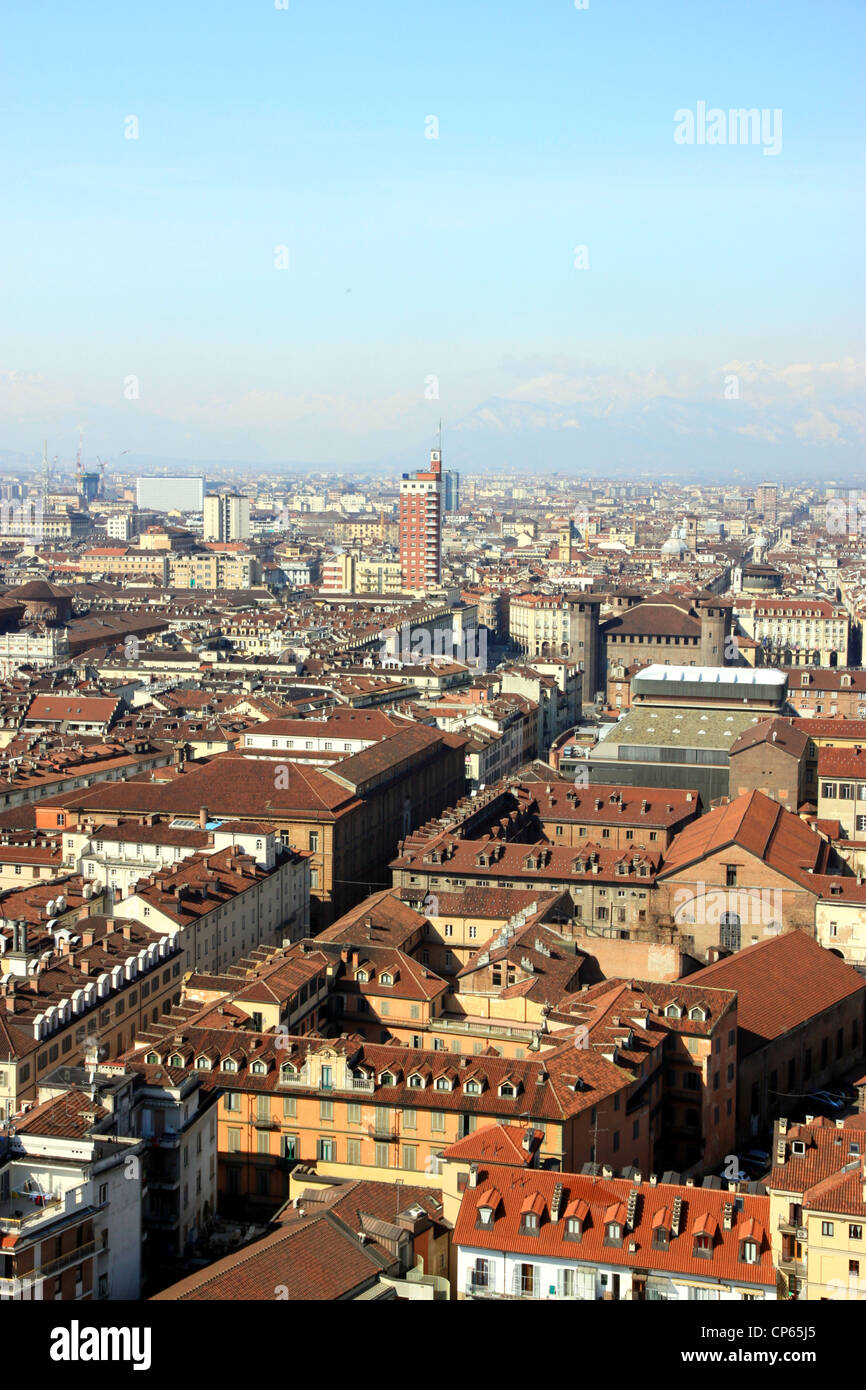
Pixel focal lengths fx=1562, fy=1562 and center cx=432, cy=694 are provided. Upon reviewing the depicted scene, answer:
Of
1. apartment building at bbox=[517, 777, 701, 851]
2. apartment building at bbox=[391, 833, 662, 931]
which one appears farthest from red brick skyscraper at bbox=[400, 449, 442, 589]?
apartment building at bbox=[391, 833, 662, 931]

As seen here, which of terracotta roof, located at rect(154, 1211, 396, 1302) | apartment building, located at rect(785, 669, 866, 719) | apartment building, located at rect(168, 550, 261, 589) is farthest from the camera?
apartment building, located at rect(168, 550, 261, 589)

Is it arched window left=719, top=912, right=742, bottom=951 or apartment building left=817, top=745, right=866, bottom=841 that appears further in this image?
apartment building left=817, top=745, right=866, bottom=841

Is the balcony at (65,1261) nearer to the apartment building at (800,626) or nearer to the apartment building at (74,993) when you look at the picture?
the apartment building at (74,993)

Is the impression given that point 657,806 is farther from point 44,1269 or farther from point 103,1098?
point 44,1269

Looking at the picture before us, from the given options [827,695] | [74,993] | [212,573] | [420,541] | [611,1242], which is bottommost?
[611,1242]

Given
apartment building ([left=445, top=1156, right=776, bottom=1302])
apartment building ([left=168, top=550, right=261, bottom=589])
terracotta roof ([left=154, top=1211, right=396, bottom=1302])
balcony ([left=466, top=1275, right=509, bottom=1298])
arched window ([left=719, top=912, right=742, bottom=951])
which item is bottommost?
arched window ([left=719, top=912, right=742, bottom=951])

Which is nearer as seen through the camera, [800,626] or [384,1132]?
[384,1132]

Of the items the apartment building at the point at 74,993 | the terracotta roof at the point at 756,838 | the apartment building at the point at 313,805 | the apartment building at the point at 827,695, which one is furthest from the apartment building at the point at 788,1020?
the apartment building at the point at 827,695

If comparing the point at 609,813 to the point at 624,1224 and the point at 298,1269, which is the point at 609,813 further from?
the point at 298,1269

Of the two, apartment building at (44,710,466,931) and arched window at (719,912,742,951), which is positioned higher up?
apartment building at (44,710,466,931)

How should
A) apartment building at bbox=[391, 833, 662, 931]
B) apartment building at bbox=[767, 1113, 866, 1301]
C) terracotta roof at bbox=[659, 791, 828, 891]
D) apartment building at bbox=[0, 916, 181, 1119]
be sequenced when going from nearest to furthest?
apartment building at bbox=[767, 1113, 866, 1301], apartment building at bbox=[0, 916, 181, 1119], terracotta roof at bbox=[659, 791, 828, 891], apartment building at bbox=[391, 833, 662, 931]

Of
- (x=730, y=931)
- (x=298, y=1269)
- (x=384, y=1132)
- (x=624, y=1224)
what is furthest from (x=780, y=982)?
(x=298, y=1269)

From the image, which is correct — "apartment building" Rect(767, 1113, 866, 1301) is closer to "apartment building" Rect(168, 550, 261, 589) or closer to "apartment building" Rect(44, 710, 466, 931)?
"apartment building" Rect(44, 710, 466, 931)

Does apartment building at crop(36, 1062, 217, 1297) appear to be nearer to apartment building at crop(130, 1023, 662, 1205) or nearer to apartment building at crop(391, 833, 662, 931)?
apartment building at crop(130, 1023, 662, 1205)
